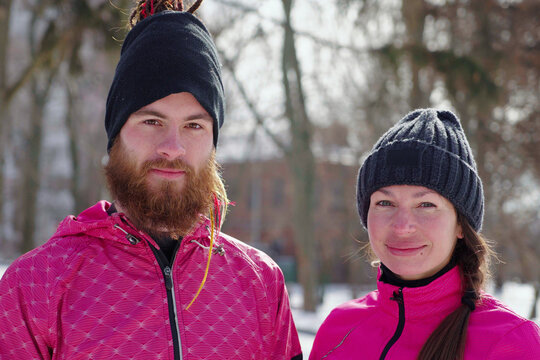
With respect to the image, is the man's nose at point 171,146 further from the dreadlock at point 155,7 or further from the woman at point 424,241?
the woman at point 424,241

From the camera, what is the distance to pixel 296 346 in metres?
2.55

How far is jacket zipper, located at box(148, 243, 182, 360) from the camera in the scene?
2168 mm

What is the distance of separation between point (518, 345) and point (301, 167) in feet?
38.8

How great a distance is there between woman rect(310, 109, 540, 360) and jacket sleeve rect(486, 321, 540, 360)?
11 centimetres

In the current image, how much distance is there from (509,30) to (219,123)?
12.7 meters

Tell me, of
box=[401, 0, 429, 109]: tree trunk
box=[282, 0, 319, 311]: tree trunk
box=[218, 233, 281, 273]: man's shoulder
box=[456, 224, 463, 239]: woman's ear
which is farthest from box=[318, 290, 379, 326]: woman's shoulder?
box=[282, 0, 319, 311]: tree trunk

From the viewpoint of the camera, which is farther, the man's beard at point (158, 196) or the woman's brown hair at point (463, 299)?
the man's beard at point (158, 196)

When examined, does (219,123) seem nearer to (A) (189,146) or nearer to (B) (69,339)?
(A) (189,146)

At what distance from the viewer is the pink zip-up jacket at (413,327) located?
207 centimetres

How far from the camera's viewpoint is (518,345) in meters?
2.03

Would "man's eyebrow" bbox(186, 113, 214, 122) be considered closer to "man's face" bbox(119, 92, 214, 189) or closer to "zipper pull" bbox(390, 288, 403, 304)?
"man's face" bbox(119, 92, 214, 189)

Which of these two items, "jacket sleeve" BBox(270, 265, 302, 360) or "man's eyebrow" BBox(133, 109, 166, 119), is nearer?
"man's eyebrow" BBox(133, 109, 166, 119)

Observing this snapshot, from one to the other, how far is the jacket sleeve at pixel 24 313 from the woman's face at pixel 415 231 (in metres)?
1.26

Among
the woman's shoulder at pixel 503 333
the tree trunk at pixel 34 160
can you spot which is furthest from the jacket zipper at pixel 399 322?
the tree trunk at pixel 34 160
